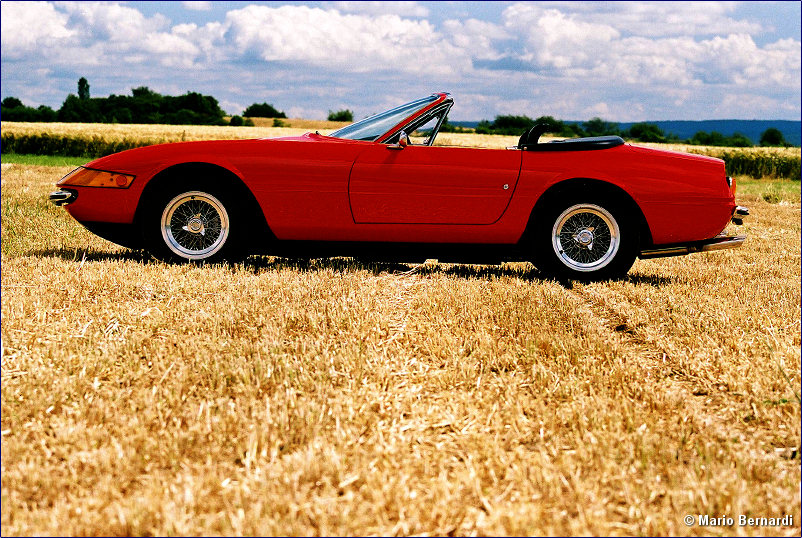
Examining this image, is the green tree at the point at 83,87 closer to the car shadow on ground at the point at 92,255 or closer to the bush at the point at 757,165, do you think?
the bush at the point at 757,165

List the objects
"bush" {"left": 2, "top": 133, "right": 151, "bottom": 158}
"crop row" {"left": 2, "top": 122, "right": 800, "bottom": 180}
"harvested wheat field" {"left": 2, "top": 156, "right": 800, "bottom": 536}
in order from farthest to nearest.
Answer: "bush" {"left": 2, "top": 133, "right": 151, "bottom": 158}, "crop row" {"left": 2, "top": 122, "right": 800, "bottom": 180}, "harvested wheat field" {"left": 2, "top": 156, "right": 800, "bottom": 536}

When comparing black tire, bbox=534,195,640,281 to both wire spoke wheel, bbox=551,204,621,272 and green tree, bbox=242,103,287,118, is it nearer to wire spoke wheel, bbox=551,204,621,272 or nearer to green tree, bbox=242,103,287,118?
wire spoke wheel, bbox=551,204,621,272

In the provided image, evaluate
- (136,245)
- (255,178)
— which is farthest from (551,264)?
(136,245)

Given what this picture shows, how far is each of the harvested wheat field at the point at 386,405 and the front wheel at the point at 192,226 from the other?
19cm

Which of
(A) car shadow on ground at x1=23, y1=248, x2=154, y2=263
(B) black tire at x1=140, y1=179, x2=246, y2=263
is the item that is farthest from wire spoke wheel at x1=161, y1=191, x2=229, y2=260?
(A) car shadow on ground at x1=23, y1=248, x2=154, y2=263

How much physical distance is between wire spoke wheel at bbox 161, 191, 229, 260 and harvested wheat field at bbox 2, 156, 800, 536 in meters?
0.26

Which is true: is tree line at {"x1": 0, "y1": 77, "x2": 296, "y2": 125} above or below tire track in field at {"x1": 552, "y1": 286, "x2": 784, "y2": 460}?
above

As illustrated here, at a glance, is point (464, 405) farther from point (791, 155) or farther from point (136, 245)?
point (791, 155)

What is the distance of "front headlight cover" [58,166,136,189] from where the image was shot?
236 inches

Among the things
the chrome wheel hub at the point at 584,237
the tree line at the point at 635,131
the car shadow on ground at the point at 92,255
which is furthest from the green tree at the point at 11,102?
the chrome wheel hub at the point at 584,237

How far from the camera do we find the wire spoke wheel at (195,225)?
600 centimetres

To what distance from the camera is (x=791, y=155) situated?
105 feet

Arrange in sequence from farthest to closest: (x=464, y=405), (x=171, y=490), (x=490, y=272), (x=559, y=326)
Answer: (x=490, y=272), (x=559, y=326), (x=464, y=405), (x=171, y=490)

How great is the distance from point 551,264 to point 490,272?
0.63 m
